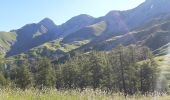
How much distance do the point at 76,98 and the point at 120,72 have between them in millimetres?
85328

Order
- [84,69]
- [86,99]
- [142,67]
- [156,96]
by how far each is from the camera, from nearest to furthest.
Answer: [86,99]
[156,96]
[142,67]
[84,69]

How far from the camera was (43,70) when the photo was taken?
10500cm

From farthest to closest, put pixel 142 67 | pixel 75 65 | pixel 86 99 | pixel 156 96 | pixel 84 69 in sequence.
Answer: pixel 75 65
pixel 84 69
pixel 142 67
pixel 156 96
pixel 86 99

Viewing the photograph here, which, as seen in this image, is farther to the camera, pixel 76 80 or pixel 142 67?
pixel 76 80

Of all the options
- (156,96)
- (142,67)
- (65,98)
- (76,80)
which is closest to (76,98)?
(65,98)

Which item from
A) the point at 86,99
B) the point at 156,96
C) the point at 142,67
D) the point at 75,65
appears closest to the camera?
the point at 86,99

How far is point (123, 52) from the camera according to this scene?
9625cm

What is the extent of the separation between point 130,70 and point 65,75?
69.9ft

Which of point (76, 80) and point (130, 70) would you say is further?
point (76, 80)

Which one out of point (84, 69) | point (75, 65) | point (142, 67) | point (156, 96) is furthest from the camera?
point (75, 65)

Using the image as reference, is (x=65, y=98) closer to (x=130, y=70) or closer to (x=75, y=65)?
(x=130, y=70)

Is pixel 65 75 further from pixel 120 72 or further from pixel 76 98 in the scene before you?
pixel 76 98

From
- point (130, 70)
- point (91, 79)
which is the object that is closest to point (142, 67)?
point (130, 70)

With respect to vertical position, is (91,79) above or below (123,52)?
below
